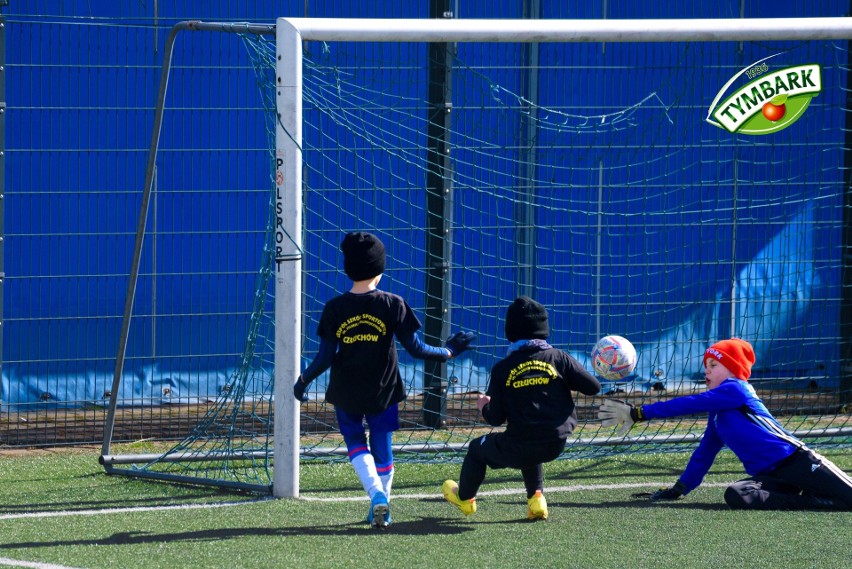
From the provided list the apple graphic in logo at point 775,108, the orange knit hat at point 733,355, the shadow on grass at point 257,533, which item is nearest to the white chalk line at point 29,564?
the shadow on grass at point 257,533

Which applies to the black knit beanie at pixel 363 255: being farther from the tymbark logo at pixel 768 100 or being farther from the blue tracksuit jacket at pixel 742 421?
the tymbark logo at pixel 768 100

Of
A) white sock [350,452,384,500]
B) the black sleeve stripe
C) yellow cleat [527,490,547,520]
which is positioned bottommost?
yellow cleat [527,490,547,520]

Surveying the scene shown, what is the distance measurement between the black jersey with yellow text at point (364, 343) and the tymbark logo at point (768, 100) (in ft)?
11.3

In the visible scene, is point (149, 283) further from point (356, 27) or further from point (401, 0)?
point (356, 27)

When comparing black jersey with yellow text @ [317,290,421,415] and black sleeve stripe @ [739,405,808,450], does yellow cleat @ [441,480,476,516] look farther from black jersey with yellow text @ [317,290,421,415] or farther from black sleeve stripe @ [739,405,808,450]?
black sleeve stripe @ [739,405,808,450]

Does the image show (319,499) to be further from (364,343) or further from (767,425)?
(767,425)

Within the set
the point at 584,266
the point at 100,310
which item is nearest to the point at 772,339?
the point at 584,266

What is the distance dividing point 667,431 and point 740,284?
254 cm

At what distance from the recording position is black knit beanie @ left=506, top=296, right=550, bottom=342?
6.47 m

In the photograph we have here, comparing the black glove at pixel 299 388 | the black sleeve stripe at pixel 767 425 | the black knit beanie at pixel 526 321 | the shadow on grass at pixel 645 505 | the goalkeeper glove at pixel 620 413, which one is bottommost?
the shadow on grass at pixel 645 505

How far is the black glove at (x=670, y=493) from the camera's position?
7145 millimetres

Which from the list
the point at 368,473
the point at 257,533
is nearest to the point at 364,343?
the point at 368,473

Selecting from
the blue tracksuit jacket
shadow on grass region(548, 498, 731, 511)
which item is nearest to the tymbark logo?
the blue tracksuit jacket

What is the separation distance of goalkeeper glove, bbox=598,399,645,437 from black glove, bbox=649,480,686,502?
0.54 metres
